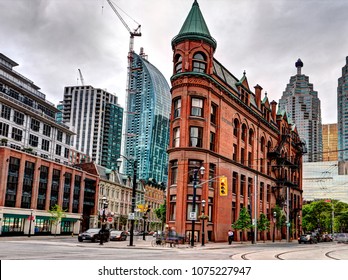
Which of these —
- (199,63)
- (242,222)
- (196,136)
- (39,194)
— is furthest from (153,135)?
(196,136)

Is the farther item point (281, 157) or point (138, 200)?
point (138, 200)

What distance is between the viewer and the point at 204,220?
41.6m

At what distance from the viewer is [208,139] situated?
4322 cm

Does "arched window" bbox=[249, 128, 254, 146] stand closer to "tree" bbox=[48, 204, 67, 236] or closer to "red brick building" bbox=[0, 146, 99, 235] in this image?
"tree" bbox=[48, 204, 67, 236]

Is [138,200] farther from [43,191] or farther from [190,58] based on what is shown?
[190,58]

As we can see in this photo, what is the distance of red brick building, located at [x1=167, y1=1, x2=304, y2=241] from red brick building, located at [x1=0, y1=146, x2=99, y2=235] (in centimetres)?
2753

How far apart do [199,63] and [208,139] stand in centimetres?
794

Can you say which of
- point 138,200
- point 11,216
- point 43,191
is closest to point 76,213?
point 43,191

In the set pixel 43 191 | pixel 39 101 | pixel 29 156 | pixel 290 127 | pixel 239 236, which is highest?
pixel 39 101

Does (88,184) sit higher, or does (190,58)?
(190,58)

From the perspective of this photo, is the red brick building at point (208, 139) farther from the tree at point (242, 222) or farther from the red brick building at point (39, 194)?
the red brick building at point (39, 194)

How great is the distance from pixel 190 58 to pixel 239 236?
893 inches

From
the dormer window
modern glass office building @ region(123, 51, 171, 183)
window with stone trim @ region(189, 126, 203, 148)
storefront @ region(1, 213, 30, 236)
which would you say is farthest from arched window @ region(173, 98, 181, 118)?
modern glass office building @ region(123, 51, 171, 183)

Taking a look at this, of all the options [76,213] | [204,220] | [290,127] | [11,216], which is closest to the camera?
[204,220]
